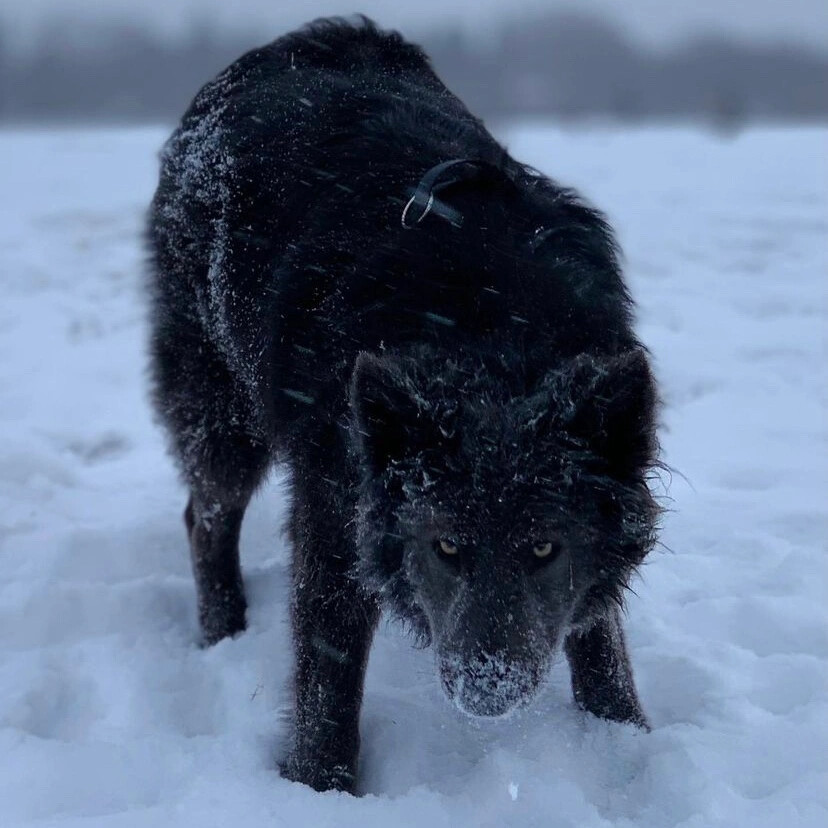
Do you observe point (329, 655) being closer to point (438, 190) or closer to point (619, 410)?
point (619, 410)

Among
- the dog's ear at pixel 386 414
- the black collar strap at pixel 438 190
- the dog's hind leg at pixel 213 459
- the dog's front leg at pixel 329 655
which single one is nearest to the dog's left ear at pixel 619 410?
the dog's ear at pixel 386 414

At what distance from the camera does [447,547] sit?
2.62m

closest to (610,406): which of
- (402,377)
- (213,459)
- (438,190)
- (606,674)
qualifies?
(402,377)

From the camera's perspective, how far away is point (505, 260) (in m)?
2.89

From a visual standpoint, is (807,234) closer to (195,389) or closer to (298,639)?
(195,389)

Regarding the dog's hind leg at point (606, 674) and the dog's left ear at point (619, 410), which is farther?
the dog's hind leg at point (606, 674)

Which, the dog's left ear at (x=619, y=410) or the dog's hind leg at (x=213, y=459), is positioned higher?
the dog's left ear at (x=619, y=410)

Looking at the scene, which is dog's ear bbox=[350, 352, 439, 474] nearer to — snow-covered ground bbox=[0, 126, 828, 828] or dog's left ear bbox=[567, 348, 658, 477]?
dog's left ear bbox=[567, 348, 658, 477]

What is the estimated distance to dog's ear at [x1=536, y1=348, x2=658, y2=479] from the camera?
8.10ft

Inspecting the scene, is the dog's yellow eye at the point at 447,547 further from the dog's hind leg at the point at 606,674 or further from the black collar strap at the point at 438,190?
the black collar strap at the point at 438,190

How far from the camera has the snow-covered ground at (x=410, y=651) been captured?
2867mm

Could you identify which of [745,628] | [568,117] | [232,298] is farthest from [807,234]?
[568,117]

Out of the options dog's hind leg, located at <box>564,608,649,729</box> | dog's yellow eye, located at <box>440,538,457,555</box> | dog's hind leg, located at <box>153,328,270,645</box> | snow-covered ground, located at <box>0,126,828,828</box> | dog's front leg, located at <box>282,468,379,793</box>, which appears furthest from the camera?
dog's hind leg, located at <box>153,328,270,645</box>

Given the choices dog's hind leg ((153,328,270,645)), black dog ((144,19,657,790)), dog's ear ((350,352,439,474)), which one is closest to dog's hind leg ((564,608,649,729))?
black dog ((144,19,657,790))
